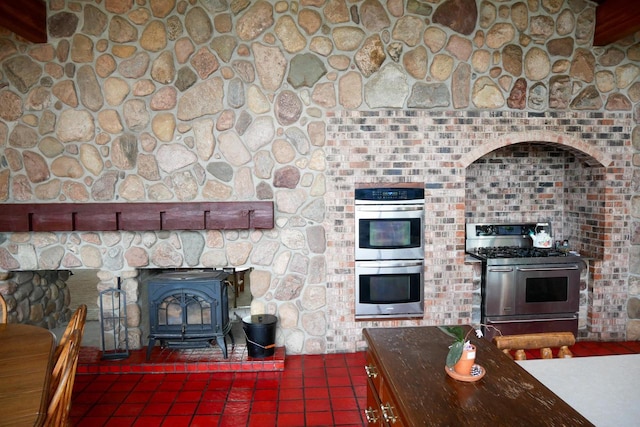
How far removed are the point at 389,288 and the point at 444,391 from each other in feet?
7.45

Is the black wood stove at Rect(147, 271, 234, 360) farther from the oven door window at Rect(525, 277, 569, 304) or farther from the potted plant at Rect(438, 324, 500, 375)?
the oven door window at Rect(525, 277, 569, 304)

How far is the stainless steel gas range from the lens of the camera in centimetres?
408

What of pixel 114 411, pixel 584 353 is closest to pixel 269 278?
pixel 114 411

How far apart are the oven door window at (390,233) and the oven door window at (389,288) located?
0.29 metres

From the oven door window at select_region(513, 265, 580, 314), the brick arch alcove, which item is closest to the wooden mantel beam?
the brick arch alcove

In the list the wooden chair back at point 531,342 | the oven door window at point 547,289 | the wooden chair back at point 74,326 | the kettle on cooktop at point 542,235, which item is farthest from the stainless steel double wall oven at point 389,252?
the wooden chair back at point 74,326

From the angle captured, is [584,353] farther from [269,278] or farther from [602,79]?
[269,278]

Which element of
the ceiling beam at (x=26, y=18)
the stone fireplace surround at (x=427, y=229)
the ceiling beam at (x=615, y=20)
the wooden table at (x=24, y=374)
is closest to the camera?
the wooden table at (x=24, y=374)

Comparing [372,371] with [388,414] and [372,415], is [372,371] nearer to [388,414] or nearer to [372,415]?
[372,415]

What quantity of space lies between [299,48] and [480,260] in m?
2.59

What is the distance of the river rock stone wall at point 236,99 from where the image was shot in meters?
3.70

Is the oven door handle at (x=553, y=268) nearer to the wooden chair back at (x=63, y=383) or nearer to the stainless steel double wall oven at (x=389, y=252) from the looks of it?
the stainless steel double wall oven at (x=389, y=252)

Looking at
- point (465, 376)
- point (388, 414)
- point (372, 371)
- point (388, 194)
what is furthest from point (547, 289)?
point (388, 414)

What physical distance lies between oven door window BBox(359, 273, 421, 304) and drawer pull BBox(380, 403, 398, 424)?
200cm
